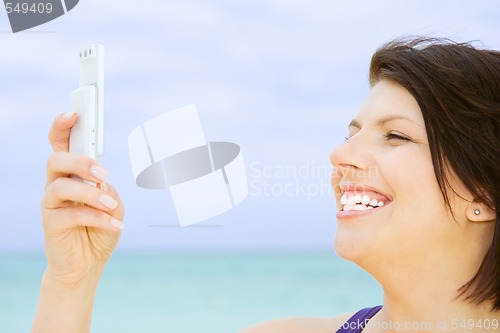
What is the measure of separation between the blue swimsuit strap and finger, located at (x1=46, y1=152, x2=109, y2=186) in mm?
1536

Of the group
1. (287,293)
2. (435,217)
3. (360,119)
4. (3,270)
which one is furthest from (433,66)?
(3,270)

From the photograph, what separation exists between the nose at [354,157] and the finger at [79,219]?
97cm

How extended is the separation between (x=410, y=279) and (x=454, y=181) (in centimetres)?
41

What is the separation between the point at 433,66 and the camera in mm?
2545

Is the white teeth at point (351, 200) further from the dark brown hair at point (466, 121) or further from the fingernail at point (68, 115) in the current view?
the fingernail at point (68, 115)

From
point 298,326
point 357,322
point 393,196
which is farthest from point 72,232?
point 357,322

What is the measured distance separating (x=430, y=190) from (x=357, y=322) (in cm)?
79

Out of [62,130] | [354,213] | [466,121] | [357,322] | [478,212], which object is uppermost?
[62,130]

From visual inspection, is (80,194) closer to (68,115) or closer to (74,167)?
(74,167)

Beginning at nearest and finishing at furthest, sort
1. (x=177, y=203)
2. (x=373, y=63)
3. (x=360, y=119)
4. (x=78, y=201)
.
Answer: (x=78, y=201)
(x=360, y=119)
(x=373, y=63)
(x=177, y=203)

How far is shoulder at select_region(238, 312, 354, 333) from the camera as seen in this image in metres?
2.88

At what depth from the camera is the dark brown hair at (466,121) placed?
8.09ft

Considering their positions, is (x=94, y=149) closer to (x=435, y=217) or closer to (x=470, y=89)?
(x=435, y=217)

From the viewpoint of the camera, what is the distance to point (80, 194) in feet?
5.91
